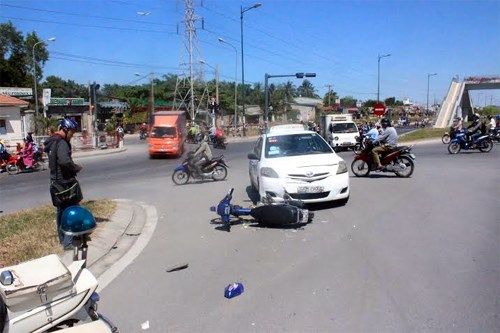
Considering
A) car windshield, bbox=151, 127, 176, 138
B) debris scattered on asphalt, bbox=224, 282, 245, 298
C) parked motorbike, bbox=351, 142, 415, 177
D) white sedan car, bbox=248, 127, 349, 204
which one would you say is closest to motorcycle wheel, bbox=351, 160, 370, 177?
parked motorbike, bbox=351, 142, 415, 177

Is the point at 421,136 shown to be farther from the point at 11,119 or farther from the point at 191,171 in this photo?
the point at 11,119

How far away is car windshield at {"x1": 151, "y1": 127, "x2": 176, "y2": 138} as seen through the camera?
92.3ft

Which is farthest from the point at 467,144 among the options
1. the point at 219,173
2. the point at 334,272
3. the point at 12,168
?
the point at 12,168

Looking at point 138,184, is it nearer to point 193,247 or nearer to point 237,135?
point 193,247

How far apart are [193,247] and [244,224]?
4.52 feet

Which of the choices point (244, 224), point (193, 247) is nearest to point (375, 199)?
point (244, 224)

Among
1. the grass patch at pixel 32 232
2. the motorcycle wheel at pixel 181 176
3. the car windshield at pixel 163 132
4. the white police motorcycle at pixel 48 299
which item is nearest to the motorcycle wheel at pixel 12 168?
the car windshield at pixel 163 132

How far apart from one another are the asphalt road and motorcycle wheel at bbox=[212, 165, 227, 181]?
4.84m

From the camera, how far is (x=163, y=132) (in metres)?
28.4

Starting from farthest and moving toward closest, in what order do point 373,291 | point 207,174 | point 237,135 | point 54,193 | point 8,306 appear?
point 237,135 < point 207,174 < point 54,193 < point 373,291 < point 8,306

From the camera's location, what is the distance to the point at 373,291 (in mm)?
4684

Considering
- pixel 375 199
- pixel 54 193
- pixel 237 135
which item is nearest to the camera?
pixel 54 193

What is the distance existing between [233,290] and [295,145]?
5.88 meters

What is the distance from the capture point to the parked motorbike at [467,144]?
21.0 metres
